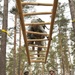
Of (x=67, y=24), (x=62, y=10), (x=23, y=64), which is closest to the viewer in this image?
(x=62, y=10)

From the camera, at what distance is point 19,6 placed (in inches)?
137

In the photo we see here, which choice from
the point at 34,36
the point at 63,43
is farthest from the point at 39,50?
the point at 63,43

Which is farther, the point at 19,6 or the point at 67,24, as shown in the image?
the point at 67,24

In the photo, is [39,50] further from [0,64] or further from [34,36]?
[0,64]

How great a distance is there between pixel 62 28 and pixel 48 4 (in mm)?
23498

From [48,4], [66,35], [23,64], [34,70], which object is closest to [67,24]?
[66,35]

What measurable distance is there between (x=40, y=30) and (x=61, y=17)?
1884 cm

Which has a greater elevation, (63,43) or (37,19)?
(37,19)

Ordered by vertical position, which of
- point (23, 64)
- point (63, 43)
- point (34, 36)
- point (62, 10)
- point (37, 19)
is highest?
point (62, 10)

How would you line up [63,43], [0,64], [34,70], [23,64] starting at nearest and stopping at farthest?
[0,64] → [63,43] → [23,64] → [34,70]

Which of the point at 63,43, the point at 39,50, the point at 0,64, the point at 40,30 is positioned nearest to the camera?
the point at 40,30

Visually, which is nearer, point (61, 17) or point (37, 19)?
point (37, 19)

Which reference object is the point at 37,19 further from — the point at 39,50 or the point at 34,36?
the point at 39,50

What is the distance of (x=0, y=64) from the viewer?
10000mm
